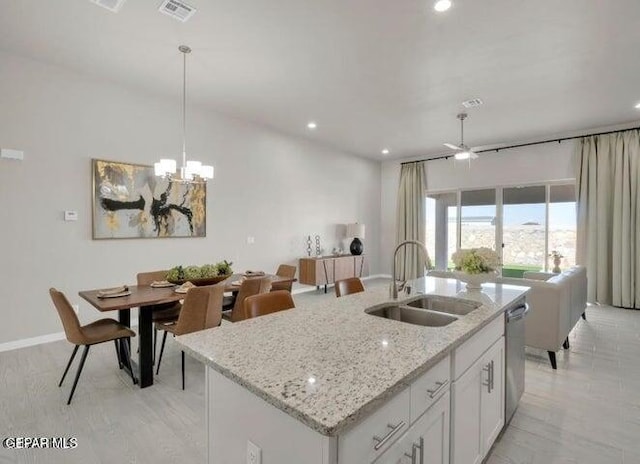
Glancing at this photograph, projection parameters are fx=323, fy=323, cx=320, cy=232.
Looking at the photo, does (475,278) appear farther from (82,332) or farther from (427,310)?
(82,332)

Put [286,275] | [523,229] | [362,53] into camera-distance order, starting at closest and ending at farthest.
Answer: [362,53]
[286,275]
[523,229]

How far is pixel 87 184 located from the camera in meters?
3.92

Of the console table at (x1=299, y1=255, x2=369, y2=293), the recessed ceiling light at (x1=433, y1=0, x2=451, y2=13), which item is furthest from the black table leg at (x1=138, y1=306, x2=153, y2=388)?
the console table at (x1=299, y1=255, x2=369, y2=293)

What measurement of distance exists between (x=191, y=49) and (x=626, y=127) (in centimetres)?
679

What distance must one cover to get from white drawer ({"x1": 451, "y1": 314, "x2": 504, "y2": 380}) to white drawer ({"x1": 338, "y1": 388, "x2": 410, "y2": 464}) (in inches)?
18.1

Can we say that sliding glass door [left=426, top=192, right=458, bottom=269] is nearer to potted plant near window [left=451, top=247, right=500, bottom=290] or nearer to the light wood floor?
the light wood floor

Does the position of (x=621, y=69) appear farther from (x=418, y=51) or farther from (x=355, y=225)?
(x=355, y=225)

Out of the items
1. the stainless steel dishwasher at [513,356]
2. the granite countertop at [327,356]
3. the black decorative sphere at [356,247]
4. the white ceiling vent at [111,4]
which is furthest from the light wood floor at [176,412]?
the black decorative sphere at [356,247]

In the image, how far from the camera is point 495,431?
1868 millimetres

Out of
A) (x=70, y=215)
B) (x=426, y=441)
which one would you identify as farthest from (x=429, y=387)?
(x=70, y=215)

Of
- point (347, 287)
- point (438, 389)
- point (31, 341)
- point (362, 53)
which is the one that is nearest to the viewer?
point (438, 389)

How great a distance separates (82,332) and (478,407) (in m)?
2.83

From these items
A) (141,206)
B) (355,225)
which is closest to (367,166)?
(355,225)

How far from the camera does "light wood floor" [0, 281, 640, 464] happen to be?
6.30ft
